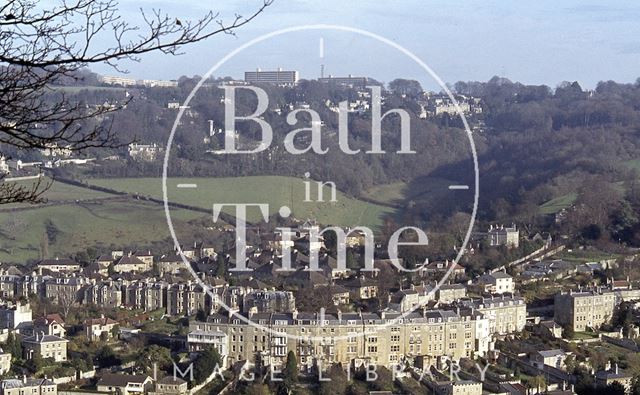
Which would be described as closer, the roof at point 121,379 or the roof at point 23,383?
the roof at point 23,383

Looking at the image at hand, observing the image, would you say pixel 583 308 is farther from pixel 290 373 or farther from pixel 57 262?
pixel 57 262

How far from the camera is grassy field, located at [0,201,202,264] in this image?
21.4 metres

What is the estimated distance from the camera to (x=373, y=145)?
107 feet

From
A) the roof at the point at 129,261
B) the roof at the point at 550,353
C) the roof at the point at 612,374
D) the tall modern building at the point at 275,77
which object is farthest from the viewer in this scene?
the tall modern building at the point at 275,77

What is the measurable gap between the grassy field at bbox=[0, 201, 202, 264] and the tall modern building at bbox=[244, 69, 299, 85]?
69.9 feet

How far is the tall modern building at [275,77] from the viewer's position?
44.9 metres

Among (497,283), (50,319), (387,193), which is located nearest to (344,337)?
(50,319)

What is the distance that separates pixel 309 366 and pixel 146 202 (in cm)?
1261

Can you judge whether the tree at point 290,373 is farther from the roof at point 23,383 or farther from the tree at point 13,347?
the tree at point 13,347

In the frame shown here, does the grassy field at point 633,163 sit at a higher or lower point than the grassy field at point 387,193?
higher

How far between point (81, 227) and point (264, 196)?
4.88m

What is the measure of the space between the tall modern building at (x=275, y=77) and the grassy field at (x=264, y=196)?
57.5ft

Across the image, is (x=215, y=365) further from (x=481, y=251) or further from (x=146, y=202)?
(x=146, y=202)
